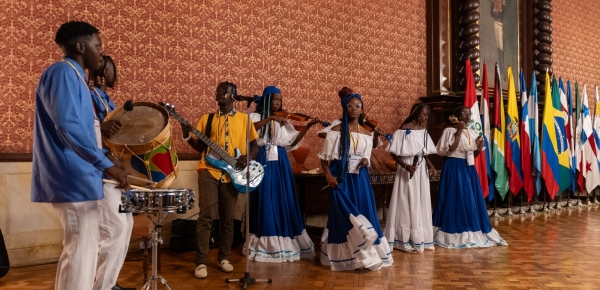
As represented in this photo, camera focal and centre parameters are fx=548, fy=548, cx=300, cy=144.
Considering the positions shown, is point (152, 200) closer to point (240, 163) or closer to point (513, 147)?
point (240, 163)

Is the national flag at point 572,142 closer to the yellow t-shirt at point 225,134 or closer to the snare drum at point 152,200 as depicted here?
the yellow t-shirt at point 225,134

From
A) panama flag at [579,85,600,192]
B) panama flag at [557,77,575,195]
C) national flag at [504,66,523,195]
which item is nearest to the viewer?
national flag at [504,66,523,195]

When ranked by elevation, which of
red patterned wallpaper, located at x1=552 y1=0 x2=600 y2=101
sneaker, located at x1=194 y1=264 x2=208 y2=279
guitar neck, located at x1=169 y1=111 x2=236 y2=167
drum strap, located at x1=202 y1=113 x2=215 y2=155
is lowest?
sneaker, located at x1=194 y1=264 x2=208 y2=279

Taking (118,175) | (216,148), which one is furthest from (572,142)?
(118,175)

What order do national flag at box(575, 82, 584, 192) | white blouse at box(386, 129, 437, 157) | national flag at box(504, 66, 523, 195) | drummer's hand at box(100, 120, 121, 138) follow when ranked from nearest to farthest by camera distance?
drummer's hand at box(100, 120, 121, 138), white blouse at box(386, 129, 437, 157), national flag at box(504, 66, 523, 195), national flag at box(575, 82, 584, 192)

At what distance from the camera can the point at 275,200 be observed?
17.7ft

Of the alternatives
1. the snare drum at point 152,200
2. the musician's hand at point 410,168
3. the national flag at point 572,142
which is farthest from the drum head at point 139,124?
the national flag at point 572,142

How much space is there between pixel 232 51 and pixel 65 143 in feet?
14.2

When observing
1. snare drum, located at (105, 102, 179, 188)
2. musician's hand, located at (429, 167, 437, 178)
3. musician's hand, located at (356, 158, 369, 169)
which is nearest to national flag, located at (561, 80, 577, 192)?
musician's hand, located at (429, 167, 437, 178)

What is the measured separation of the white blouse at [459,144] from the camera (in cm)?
628

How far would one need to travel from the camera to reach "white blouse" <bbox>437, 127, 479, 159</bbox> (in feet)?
20.6

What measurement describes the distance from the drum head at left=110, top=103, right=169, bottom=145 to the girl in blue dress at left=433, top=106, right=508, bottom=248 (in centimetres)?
395

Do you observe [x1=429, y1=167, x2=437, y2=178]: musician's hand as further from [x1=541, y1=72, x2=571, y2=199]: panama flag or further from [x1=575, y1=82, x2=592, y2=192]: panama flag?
[x1=575, y1=82, x2=592, y2=192]: panama flag

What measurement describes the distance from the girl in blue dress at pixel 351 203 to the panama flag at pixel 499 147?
13.9 ft
